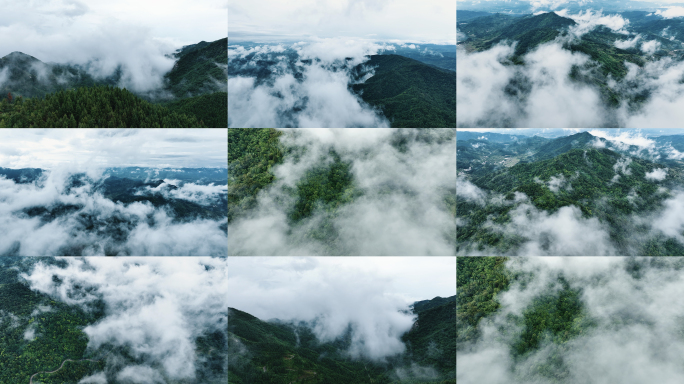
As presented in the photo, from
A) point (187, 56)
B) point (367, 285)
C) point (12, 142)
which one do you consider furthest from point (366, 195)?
point (12, 142)

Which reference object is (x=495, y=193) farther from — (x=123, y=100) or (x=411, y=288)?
(x=123, y=100)

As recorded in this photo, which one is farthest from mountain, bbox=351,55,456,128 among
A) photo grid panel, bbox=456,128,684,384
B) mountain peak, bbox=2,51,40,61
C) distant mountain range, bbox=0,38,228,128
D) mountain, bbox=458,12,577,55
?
mountain peak, bbox=2,51,40,61

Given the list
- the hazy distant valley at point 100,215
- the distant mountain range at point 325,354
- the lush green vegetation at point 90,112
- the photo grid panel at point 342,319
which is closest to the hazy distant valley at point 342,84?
the lush green vegetation at point 90,112

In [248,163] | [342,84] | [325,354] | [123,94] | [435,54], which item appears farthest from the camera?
[342,84]

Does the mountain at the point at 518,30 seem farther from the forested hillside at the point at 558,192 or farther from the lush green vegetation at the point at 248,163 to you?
the lush green vegetation at the point at 248,163

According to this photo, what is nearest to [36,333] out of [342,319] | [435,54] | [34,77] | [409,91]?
[34,77]

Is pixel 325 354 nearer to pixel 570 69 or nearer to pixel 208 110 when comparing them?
pixel 208 110
